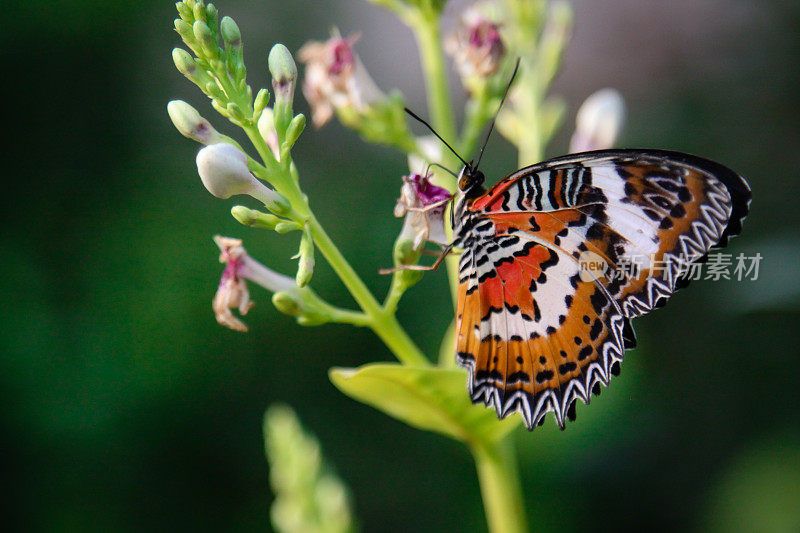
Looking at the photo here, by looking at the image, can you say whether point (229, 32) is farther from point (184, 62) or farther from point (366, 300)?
point (366, 300)

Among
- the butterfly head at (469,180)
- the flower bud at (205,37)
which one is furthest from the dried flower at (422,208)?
the flower bud at (205,37)

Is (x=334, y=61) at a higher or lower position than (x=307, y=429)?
higher

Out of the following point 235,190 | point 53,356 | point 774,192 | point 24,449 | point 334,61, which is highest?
point 774,192

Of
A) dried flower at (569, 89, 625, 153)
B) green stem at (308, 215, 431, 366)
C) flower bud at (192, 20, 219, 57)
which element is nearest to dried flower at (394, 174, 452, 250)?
green stem at (308, 215, 431, 366)

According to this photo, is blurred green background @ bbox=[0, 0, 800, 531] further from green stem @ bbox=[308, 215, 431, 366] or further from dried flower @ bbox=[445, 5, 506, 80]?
green stem @ bbox=[308, 215, 431, 366]

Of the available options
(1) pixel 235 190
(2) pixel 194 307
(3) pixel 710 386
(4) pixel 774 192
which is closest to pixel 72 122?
(2) pixel 194 307

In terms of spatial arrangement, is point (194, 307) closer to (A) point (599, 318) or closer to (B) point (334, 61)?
(B) point (334, 61)

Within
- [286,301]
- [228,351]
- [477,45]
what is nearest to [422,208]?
[286,301]
